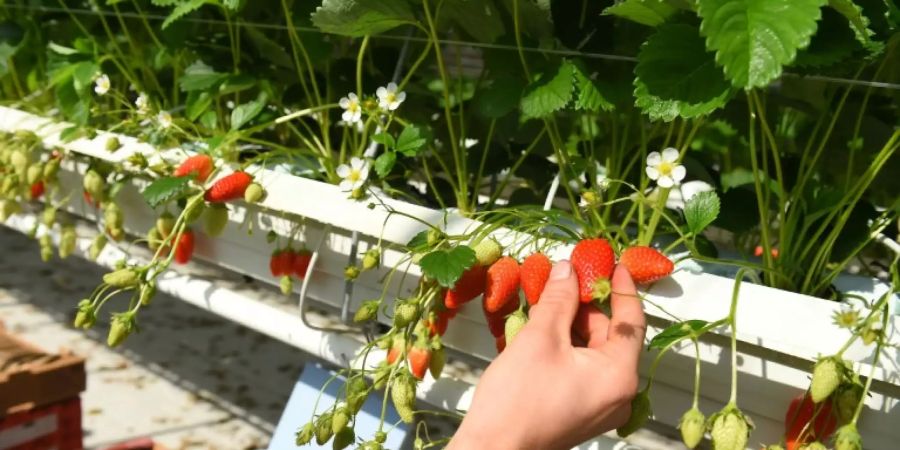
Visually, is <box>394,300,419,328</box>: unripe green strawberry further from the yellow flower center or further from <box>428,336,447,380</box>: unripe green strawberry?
the yellow flower center

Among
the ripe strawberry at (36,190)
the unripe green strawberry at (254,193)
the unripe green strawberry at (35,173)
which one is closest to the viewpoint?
the unripe green strawberry at (254,193)

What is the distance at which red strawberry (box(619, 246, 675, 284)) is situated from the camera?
73 cm

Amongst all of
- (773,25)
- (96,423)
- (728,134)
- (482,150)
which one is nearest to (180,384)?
(96,423)

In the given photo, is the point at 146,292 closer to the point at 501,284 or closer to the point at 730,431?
the point at 501,284

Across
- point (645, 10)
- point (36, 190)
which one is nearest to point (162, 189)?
point (645, 10)

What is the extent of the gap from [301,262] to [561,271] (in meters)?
0.45

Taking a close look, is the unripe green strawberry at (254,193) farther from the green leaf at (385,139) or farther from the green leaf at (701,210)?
the green leaf at (701,210)

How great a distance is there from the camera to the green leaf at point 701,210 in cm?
74

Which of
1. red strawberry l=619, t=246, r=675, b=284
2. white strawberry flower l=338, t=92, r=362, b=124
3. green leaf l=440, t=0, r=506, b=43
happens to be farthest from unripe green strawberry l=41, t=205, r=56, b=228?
red strawberry l=619, t=246, r=675, b=284

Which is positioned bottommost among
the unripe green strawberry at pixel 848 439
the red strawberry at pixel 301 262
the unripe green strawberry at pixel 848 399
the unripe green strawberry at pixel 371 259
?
the red strawberry at pixel 301 262

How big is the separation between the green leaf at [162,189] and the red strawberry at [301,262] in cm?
17

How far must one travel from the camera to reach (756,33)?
58 centimetres

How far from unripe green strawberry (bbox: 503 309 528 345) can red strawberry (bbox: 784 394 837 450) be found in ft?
0.71

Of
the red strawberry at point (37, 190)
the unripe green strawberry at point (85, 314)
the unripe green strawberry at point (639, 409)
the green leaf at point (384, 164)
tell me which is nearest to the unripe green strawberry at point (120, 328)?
the unripe green strawberry at point (85, 314)
